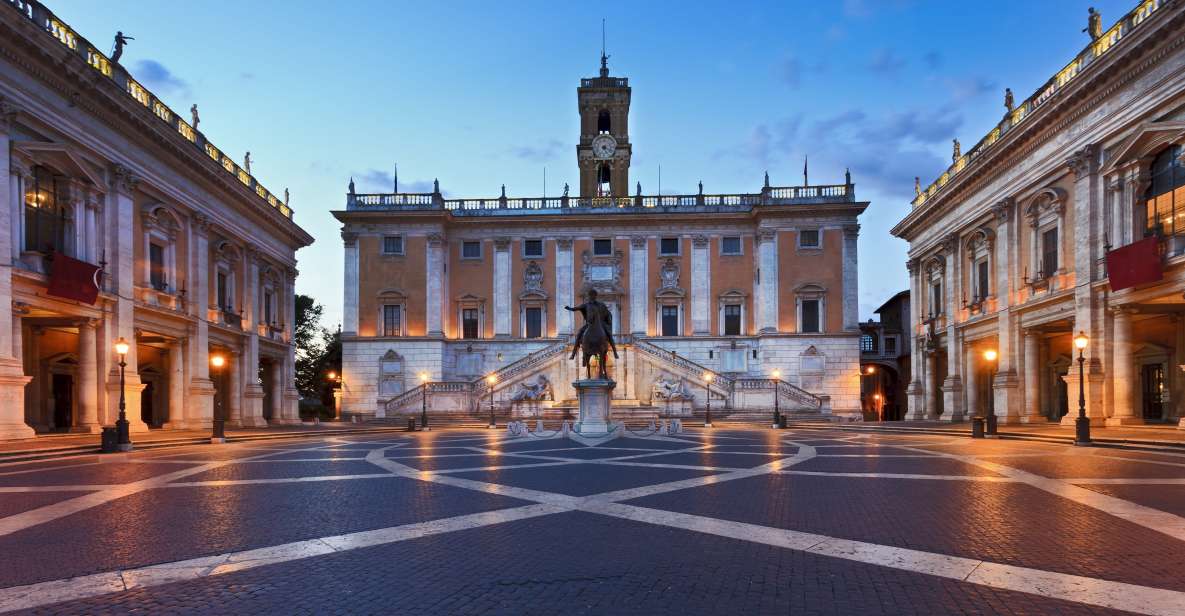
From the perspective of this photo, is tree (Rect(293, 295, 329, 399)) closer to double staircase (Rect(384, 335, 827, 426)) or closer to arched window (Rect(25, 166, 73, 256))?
double staircase (Rect(384, 335, 827, 426))

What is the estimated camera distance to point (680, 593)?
249 inches

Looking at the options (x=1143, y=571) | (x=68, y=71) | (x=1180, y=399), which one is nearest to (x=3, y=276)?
(x=68, y=71)

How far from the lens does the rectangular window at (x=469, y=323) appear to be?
189 feet

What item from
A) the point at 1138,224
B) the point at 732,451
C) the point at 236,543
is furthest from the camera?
the point at 1138,224

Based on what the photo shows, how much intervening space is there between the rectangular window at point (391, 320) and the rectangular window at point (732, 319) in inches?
948

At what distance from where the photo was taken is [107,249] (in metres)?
28.2

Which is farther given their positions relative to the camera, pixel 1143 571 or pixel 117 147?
pixel 117 147

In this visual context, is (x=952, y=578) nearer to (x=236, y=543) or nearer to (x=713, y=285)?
(x=236, y=543)

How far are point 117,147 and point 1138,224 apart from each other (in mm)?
37325

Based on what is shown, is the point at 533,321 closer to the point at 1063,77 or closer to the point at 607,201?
the point at 607,201

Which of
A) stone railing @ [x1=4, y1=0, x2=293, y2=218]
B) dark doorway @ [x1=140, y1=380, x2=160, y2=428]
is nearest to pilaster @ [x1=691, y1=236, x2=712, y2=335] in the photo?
stone railing @ [x1=4, y1=0, x2=293, y2=218]

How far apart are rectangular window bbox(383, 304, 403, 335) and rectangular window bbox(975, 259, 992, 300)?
37.9 meters

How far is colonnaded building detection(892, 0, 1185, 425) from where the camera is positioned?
2505 centimetres

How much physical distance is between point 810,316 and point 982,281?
53.4 feet
